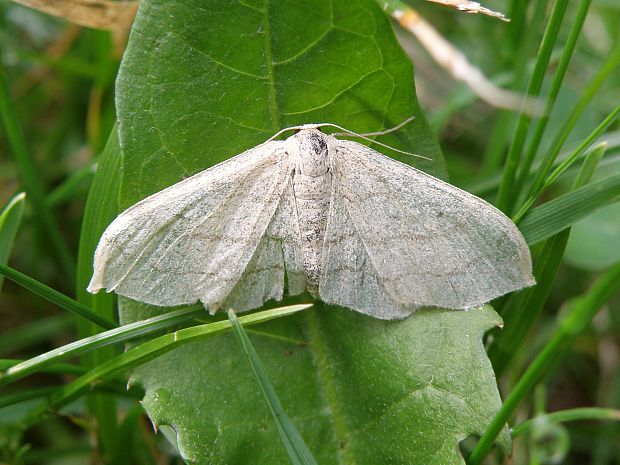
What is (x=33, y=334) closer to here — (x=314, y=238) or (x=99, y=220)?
(x=99, y=220)

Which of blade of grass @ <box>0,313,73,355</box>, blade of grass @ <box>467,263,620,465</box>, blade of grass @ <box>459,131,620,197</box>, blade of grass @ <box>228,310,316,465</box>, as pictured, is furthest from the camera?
blade of grass @ <box>0,313,73,355</box>

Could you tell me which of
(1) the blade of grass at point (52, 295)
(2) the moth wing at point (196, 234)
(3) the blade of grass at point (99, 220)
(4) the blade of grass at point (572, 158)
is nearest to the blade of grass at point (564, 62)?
(4) the blade of grass at point (572, 158)

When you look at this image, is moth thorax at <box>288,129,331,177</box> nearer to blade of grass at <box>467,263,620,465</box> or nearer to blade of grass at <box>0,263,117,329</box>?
blade of grass at <box>0,263,117,329</box>

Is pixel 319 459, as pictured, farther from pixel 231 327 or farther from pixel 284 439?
pixel 231 327

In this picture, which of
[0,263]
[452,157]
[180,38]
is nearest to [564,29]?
[452,157]

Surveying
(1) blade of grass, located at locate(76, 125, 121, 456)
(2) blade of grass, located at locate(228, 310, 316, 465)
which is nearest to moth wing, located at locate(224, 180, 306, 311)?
(2) blade of grass, located at locate(228, 310, 316, 465)

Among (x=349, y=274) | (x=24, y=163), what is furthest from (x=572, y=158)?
(x=24, y=163)
